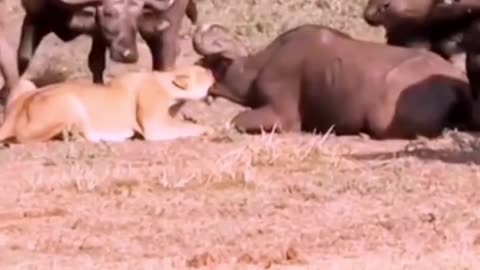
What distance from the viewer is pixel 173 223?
28.8 ft

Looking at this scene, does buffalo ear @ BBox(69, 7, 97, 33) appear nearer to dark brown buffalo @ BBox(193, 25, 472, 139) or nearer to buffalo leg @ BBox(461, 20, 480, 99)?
dark brown buffalo @ BBox(193, 25, 472, 139)

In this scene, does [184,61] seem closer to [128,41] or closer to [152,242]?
[128,41]

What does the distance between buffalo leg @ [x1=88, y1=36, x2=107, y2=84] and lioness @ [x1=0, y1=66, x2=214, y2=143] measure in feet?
7.05

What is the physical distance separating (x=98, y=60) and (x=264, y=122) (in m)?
2.52

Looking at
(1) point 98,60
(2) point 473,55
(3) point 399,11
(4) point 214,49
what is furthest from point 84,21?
(2) point 473,55

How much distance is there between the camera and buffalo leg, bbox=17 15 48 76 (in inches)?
601

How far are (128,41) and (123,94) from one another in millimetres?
2014

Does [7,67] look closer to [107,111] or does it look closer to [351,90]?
[107,111]

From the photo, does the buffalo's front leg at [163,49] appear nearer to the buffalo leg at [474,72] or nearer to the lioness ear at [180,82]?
the lioness ear at [180,82]

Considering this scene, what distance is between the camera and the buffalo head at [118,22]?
563 inches

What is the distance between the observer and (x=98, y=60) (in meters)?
14.6

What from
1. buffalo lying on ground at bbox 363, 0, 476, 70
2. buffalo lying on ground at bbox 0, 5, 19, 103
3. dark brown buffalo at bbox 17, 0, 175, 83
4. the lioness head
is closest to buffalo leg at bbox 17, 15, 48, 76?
dark brown buffalo at bbox 17, 0, 175, 83

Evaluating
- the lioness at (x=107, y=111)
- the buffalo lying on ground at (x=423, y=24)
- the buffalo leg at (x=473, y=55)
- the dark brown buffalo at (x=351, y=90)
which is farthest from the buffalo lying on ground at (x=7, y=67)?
the buffalo leg at (x=473, y=55)

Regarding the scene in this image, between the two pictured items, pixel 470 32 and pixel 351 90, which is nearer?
pixel 351 90
